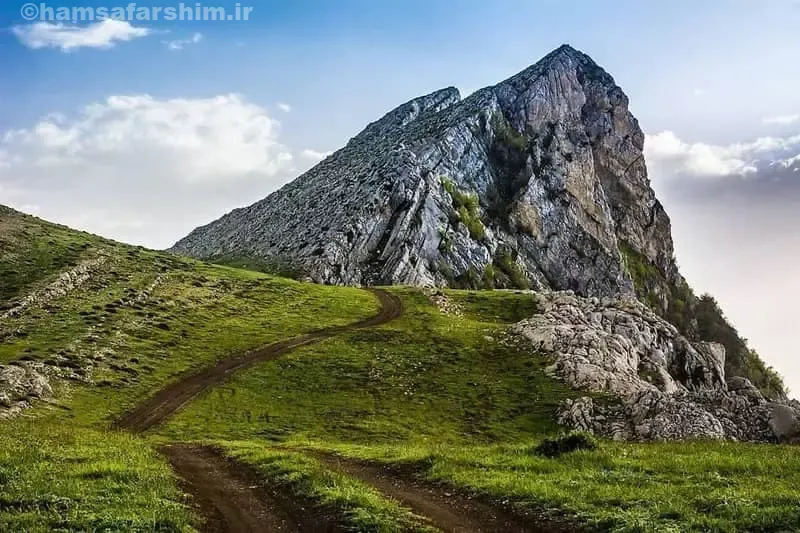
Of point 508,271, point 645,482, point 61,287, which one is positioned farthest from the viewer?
point 508,271

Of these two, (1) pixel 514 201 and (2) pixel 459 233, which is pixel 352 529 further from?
(1) pixel 514 201

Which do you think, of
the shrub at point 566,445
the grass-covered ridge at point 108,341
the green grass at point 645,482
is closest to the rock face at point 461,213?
the grass-covered ridge at point 108,341

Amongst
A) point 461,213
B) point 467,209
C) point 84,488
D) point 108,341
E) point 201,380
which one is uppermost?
point 467,209

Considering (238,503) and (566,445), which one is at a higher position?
(566,445)

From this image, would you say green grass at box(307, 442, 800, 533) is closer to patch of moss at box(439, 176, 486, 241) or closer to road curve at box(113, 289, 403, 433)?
road curve at box(113, 289, 403, 433)

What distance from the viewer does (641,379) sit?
64.9 m

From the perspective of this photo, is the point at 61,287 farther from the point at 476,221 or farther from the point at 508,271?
the point at 508,271

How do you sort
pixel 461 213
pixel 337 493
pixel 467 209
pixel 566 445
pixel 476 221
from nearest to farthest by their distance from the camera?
pixel 337 493 → pixel 566 445 → pixel 461 213 → pixel 476 221 → pixel 467 209

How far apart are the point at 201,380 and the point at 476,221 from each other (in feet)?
353

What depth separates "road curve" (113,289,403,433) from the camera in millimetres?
46344

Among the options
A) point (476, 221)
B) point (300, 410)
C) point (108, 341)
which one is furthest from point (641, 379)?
point (476, 221)

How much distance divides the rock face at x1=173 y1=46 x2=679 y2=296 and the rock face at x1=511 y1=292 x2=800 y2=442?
50910 mm

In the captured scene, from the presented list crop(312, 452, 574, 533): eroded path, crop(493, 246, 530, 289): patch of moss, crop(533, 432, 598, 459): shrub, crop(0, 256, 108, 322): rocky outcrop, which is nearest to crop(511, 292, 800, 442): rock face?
crop(533, 432, 598, 459): shrub

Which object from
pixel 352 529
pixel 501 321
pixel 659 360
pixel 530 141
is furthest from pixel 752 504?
pixel 530 141
